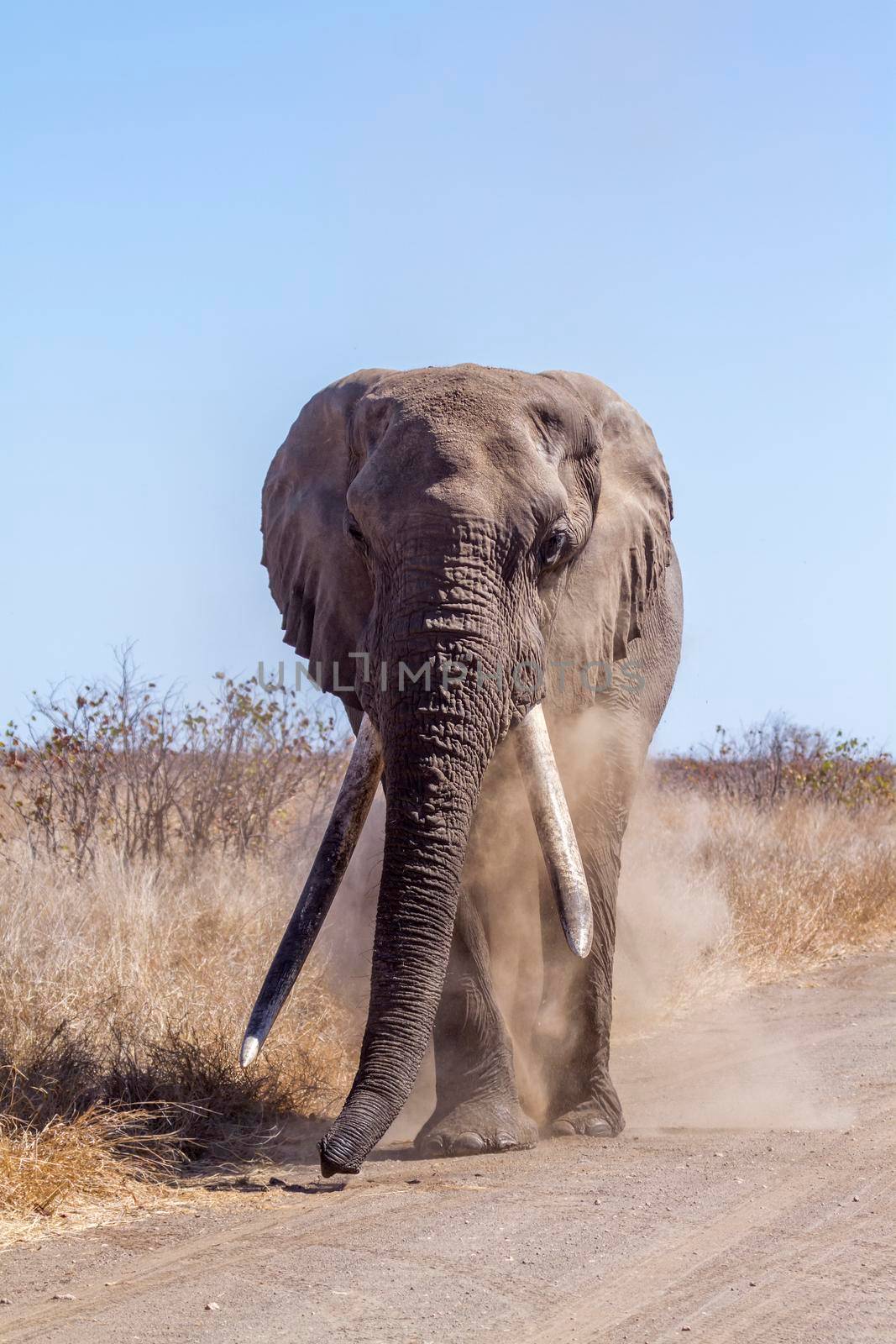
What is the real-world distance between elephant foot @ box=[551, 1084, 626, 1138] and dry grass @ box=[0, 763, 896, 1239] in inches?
39.3

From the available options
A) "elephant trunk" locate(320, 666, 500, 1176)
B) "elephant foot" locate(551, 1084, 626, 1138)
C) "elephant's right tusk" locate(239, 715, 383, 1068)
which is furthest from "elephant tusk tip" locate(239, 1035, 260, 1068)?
"elephant foot" locate(551, 1084, 626, 1138)

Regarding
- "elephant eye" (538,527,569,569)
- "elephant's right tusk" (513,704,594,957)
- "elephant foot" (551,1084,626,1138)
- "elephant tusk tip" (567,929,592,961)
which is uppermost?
"elephant eye" (538,527,569,569)

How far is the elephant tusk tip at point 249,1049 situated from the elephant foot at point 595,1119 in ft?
5.61

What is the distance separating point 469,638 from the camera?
558cm

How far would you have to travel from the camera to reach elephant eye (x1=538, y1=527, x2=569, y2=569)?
20.1 ft

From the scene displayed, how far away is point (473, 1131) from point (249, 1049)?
45.1 inches

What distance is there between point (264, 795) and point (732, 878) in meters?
3.74

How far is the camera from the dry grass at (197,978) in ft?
17.8

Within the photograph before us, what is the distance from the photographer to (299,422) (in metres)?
7.34

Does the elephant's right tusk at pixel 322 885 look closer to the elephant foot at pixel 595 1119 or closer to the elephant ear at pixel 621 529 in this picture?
the elephant ear at pixel 621 529

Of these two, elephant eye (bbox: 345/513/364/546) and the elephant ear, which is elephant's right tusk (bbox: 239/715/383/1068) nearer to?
elephant eye (bbox: 345/513/364/546)

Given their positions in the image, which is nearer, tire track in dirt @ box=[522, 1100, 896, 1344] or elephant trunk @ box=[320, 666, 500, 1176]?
tire track in dirt @ box=[522, 1100, 896, 1344]

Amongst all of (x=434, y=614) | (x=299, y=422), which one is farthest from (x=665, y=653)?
(x=434, y=614)

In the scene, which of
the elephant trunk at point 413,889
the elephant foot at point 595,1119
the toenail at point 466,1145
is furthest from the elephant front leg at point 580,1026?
the elephant trunk at point 413,889
